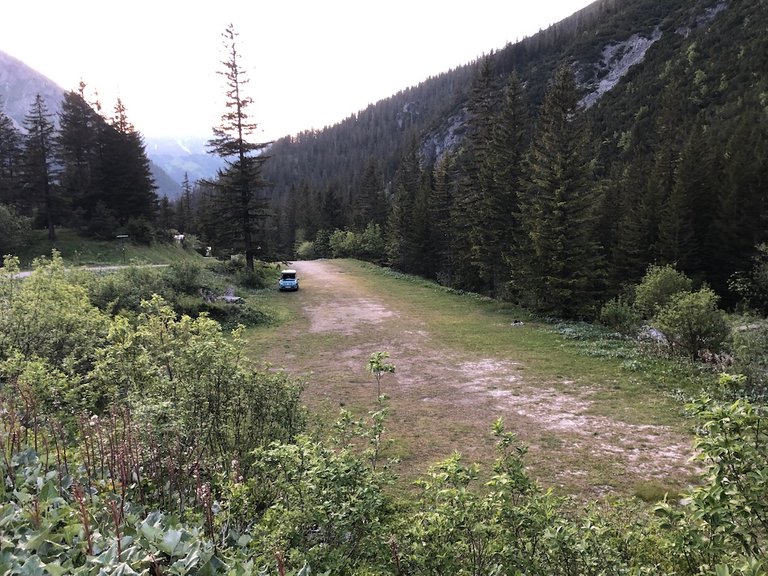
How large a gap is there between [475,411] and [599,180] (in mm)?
28970

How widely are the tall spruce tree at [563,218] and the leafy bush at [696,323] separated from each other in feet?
23.0

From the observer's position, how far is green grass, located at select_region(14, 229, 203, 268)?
31797 millimetres

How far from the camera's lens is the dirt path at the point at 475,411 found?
23.2 ft

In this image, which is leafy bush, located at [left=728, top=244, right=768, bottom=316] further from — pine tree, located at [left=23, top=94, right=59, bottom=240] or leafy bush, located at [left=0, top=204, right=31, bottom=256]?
pine tree, located at [left=23, top=94, right=59, bottom=240]

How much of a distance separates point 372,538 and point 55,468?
110 inches

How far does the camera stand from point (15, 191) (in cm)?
3847

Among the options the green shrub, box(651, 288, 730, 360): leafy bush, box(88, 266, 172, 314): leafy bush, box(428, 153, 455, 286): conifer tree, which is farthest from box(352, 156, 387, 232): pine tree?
box(651, 288, 730, 360): leafy bush

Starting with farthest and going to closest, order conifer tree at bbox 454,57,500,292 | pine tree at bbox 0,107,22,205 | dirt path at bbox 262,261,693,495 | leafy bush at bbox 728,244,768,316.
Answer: pine tree at bbox 0,107,22,205 < conifer tree at bbox 454,57,500,292 < leafy bush at bbox 728,244,768,316 < dirt path at bbox 262,261,693,495

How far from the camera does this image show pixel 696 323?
12.0 m

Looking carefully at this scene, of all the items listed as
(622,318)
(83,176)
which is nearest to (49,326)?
(622,318)

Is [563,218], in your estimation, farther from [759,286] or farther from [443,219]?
[443,219]

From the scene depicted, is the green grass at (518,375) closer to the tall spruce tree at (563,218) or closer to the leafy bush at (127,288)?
the tall spruce tree at (563,218)

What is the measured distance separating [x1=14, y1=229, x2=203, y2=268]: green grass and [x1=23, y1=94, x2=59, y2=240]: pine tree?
99cm

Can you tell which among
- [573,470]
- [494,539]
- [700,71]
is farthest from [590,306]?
[700,71]
